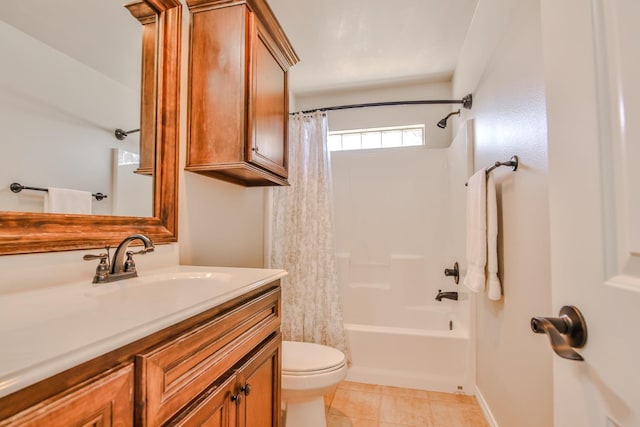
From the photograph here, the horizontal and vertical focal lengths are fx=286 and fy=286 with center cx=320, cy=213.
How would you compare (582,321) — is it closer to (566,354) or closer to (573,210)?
(566,354)

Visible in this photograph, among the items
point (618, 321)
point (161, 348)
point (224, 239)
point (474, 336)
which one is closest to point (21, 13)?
point (161, 348)

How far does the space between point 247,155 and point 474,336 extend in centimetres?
183

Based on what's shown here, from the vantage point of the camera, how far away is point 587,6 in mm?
434

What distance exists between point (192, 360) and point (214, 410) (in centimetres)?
18

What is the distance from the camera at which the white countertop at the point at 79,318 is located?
376 millimetres

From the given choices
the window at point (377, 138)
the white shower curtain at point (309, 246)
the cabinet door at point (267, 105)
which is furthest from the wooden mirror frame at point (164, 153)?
the window at point (377, 138)

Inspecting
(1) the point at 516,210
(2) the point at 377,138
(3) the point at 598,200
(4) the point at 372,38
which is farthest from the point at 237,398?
(2) the point at 377,138

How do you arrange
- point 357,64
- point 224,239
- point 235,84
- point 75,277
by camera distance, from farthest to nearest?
Result: point 357,64
point 224,239
point 235,84
point 75,277

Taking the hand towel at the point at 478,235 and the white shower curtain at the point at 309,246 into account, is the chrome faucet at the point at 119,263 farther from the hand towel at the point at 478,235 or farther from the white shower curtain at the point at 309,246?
the hand towel at the point at 478,235

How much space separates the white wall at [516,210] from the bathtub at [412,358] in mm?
158

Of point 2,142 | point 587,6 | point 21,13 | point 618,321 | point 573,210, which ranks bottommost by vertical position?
point 618,321

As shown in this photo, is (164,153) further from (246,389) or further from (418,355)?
(418,355)

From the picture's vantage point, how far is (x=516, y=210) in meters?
1.29

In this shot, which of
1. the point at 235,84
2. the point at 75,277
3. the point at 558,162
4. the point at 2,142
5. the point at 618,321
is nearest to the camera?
the point at 618,321
